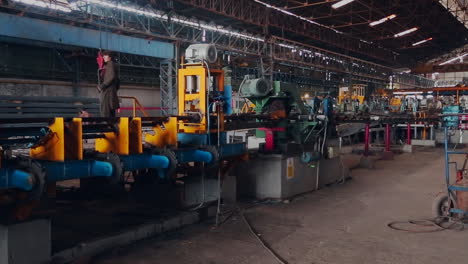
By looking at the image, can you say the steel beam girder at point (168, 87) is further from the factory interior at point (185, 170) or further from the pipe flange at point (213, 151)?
the pipe flange at point (213, 151)

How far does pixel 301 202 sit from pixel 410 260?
118 inches

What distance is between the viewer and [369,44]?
28.3 meters

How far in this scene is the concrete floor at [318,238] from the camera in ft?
15.7

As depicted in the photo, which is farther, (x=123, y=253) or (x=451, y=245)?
(x=451, y=245)

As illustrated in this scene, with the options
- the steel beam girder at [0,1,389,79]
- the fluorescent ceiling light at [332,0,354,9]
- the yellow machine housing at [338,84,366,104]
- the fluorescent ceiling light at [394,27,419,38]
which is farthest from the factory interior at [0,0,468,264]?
the fluorescent ceiling light at [394,27,419,38]

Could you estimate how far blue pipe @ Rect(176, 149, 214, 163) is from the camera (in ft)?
17.9

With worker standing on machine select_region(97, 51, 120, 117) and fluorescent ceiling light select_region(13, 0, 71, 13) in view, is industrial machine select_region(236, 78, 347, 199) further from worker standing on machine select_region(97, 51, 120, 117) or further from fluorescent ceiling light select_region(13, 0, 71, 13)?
fluorescent ceiling light select_region(13, 0, 71, 13)

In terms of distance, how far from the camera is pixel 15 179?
3701 millimetres

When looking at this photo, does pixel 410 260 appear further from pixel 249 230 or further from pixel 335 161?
pixel 335 161

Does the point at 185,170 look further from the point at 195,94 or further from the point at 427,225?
the point at 427,225

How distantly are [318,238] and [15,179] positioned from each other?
3.70m

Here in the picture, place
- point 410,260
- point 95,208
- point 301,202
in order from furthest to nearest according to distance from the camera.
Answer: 1. point 301,202
2. point 95,208
3. point 410,260

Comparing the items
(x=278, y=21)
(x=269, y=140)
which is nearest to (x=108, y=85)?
(x=269, y=140)

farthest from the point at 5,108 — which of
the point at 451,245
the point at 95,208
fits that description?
the point at 451,245
